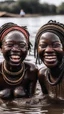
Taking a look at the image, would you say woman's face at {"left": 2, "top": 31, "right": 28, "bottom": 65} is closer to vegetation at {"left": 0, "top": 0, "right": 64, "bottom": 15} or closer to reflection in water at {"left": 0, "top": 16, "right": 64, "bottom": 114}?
reflection in water at {"left": 0, "top": 16, "right": 64, "bottom": 114}

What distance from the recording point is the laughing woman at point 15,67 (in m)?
5.84

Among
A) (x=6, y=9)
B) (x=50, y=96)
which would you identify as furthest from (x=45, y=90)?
(x=6, y=9)

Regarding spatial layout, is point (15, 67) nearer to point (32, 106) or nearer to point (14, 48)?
point (14, 48)

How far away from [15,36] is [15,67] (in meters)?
0.44

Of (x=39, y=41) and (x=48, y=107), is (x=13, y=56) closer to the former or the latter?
(x=39, y=41)

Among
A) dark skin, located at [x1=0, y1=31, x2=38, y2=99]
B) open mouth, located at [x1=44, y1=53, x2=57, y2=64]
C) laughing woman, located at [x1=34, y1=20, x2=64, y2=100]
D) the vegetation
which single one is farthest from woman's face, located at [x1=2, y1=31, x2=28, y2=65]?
the vegetation

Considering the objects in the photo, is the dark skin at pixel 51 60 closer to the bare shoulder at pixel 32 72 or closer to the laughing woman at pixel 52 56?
the laughing woman at pixel 52 56

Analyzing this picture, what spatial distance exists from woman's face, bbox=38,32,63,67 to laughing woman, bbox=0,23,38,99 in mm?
A: 304

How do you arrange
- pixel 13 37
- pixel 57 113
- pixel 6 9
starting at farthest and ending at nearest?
pixel 6 9, pixel 13 37, pixel 57 113

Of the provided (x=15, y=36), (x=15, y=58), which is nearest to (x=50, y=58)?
(x=15, y=58)

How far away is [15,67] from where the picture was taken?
5.92m

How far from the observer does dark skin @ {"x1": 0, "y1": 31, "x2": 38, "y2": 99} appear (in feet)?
19.1

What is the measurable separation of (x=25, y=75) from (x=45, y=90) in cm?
37

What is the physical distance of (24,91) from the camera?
6016 mm
